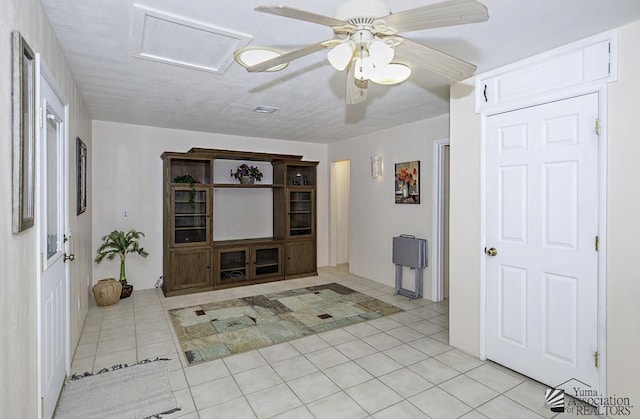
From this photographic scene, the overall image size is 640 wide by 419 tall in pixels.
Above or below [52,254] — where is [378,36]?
above

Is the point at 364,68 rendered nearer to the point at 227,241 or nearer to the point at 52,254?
the point at 52,254

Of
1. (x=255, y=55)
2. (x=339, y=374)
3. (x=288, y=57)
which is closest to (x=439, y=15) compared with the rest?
(x=288, y=57)

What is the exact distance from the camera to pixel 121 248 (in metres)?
4.58

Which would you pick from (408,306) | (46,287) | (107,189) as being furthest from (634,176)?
(107,189)

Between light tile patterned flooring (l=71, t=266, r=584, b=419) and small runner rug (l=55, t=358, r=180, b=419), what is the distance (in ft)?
0.34

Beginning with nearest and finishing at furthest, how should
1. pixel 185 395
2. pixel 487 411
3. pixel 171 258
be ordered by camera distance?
pixel 487 411 < pixel 185 395 < pixel 171 258

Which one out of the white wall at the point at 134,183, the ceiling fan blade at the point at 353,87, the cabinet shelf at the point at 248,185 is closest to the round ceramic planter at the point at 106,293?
the white wall at the point at 134,183

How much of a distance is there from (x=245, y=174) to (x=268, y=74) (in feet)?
9.49

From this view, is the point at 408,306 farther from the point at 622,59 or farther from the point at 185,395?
the point at 622,59

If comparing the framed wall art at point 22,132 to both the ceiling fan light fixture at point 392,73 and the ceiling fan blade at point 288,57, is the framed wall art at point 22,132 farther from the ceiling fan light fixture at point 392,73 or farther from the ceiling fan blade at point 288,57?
the ceiling fan light fixture at point 392,73

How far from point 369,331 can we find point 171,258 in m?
2.94

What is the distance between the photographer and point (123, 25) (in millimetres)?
2090

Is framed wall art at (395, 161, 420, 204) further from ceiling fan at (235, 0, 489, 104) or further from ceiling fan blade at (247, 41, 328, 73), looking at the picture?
ceiling fan blade at (247, 41, 328, 73)

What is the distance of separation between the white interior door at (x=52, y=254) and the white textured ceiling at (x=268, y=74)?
0.50 metres
